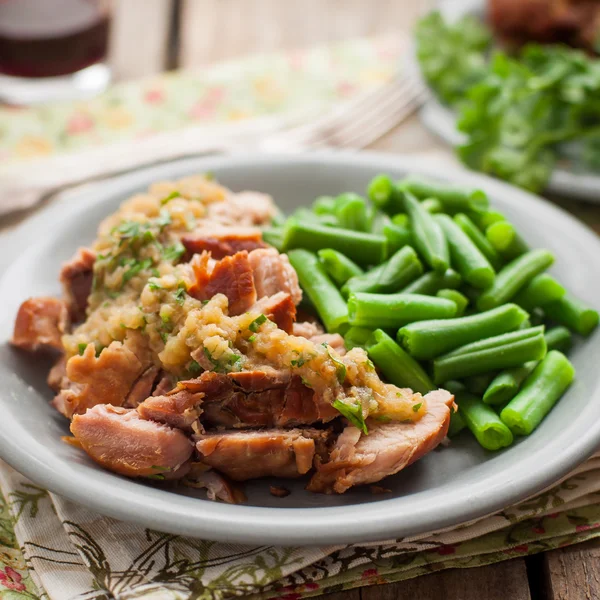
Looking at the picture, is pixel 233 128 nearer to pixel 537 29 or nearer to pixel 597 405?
pixel 537 29

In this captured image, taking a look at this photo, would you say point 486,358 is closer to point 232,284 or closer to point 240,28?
point 232,284

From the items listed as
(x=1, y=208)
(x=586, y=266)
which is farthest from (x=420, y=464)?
(x=1, y=208)

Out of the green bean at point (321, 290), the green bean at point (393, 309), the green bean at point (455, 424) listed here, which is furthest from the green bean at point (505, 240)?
the green bean at point (455, 424)

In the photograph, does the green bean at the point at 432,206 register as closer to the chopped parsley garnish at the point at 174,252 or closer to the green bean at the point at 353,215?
the green bean at the point at 353,215

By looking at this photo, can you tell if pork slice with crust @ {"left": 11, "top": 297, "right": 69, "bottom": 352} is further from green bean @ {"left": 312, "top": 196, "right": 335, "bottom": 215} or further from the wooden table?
the wooden table

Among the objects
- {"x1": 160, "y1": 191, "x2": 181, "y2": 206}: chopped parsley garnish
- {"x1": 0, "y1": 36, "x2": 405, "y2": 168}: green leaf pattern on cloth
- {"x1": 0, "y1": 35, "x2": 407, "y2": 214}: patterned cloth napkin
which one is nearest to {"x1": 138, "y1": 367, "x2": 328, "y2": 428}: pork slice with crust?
{"x1": 160, "y1": 191, "x2": 181, "y2": 206}: chopped parsley garnish

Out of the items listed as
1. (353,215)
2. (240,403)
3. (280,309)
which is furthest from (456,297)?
(240,403)
